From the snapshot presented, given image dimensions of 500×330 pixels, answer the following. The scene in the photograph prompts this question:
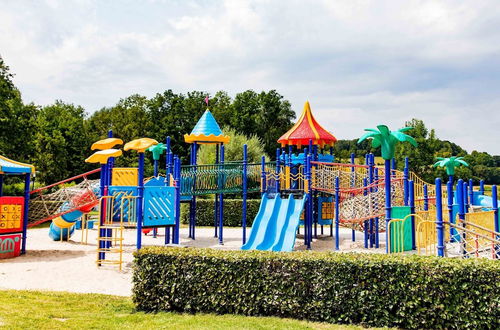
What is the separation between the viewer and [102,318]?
22.5ft

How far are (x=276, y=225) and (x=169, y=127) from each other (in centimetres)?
3217

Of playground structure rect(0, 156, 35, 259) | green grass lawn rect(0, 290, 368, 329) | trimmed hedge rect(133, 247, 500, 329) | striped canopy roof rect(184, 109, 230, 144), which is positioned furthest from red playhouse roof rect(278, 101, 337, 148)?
green grass lawn rect(0, 290, 368, 329)

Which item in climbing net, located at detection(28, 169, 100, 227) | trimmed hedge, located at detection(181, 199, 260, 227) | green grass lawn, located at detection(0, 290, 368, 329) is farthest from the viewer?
trimmed hedge, located at detection(181, 199, 260, 227)

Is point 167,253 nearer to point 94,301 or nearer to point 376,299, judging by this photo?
point 94,301

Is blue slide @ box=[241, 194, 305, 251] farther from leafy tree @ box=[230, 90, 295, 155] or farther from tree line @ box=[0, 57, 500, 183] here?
leafy tree @ box=[230, 90, 295, 155]

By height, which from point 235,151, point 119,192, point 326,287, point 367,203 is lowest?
point 326,287

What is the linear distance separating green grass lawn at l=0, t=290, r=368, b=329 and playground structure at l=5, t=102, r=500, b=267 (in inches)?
140

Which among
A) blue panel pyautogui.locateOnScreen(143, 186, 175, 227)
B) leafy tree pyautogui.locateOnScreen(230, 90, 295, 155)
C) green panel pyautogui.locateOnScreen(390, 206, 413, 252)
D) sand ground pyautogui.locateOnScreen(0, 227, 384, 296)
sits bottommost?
sand ground pyautogui.locateOnScreen(0, 227, 384, 296)

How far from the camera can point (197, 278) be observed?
7.21 m

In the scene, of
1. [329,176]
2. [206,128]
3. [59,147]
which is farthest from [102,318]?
[59,147]

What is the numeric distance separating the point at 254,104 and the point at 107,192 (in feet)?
114

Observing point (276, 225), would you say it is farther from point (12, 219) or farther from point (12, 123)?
point (12, 123)

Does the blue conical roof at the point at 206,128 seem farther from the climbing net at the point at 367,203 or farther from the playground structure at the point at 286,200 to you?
the climbing net at the point at 367,203

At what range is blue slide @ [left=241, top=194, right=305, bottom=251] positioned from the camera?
13664 millimetres
